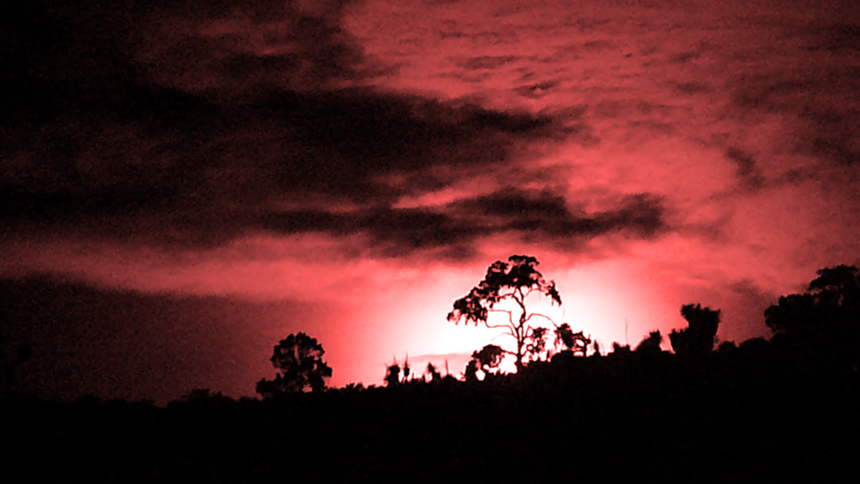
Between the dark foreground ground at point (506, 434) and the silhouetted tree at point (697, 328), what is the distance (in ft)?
47.2

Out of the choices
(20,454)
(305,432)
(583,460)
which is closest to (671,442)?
(583,460)

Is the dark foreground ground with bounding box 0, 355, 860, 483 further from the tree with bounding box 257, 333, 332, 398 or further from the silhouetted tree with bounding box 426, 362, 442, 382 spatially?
the tree with bounding box 257, 333, 332, 398

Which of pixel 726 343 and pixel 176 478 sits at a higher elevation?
pixel 726 343

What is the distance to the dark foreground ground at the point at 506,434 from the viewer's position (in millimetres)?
25156

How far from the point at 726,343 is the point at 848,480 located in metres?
15.0

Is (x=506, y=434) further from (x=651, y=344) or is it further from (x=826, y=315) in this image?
(x=826, y=315)

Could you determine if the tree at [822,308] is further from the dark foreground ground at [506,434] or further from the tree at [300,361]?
the tree at [300,361]

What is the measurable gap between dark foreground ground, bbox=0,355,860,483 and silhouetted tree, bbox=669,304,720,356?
566 inches

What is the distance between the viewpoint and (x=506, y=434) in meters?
28.7

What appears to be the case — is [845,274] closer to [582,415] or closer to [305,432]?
[582,415]

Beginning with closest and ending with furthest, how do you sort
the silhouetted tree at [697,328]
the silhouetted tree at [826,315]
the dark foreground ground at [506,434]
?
1. the dark foreground ground at [506,434]
2. the silhouetted tree at [826,315]
3. the silhouetted tree at [697,328]

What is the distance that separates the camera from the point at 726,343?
37.4 metres

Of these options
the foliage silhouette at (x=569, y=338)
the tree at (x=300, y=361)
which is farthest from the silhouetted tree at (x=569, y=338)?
the tree at (x=300, y=361)

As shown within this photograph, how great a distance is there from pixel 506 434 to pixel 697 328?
91.5 ft
